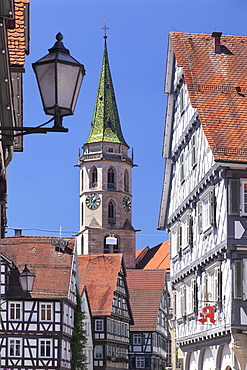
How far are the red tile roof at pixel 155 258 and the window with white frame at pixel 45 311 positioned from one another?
48.2 meters

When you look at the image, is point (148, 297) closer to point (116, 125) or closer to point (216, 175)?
point (116, 125)

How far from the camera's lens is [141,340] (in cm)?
6700

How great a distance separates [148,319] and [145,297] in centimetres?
231

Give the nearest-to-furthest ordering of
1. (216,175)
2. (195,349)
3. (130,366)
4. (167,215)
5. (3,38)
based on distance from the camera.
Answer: (3,38), (216,175), (195,349), (167,215), (130,366)

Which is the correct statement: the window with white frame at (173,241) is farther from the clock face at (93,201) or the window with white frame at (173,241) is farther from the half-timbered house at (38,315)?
the clock face at (93,201)

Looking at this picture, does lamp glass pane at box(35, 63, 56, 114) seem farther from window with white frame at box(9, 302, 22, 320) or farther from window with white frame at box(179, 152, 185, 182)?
window with white frame at box(9, 302, 22, 320)

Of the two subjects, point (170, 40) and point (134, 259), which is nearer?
point (170, 40)

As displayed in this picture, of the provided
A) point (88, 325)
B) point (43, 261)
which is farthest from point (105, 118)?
point (43, 261)

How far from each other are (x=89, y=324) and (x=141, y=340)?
14.4 meters

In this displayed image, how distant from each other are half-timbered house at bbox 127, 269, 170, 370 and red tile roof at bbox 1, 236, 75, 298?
21393mm

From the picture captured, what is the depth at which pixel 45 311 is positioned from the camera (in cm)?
4362

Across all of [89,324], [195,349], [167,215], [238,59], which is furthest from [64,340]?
[238,59]

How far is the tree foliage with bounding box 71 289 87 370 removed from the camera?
46656mm

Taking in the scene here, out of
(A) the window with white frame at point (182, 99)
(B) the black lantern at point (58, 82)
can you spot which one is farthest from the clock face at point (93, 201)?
(B) the black lantern at point (58, 82)
